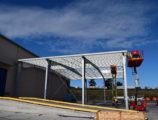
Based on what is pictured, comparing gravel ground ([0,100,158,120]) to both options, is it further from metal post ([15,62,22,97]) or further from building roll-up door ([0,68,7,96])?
metal post ([15,62,22,97])

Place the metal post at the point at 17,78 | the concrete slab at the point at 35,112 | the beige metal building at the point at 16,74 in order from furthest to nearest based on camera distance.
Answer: the metal post at the point at 17,78 < the beige metal building at the point at 16,74 < the concrete slab at the point at 35,112

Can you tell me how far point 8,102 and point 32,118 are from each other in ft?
9.62

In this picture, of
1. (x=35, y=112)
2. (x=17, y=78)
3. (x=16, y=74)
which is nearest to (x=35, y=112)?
(x=35, y=112)

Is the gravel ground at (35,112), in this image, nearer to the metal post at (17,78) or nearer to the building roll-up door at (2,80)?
the building roll-up door at (2,80)

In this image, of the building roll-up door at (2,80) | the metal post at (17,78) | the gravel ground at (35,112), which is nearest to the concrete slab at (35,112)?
the gravel ground at (35,112)

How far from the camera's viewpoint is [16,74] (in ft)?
60.5

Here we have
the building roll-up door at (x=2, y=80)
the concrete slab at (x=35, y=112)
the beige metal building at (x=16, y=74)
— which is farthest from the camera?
the beige metal building at (x=16, y=74)

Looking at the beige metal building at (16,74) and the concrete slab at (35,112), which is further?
the beige metal building at (16,74)

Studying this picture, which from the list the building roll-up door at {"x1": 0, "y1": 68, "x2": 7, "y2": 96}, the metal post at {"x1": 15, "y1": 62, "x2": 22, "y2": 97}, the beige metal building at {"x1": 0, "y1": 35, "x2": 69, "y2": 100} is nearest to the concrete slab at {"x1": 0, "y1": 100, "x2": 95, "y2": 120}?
the building roll-up door at {"x1": 0, "y1": 68, "x2": 7, "y2": 96}

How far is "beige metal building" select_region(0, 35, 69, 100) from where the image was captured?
1667 cm

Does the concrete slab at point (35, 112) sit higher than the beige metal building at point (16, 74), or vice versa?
the beige metal building at point (16, 74)

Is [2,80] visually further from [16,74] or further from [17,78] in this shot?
[16,74]

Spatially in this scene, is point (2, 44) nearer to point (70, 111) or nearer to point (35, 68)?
point (35, 68)

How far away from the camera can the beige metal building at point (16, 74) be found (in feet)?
54.7
